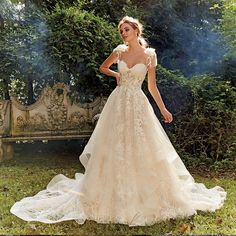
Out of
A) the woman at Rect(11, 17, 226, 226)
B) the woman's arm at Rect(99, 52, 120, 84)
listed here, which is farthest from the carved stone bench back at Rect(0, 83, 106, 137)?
the woman at Rect(11, 17, 226, 226)

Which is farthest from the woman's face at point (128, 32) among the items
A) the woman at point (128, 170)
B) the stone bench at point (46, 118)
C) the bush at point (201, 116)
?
the stone bench at point (46, 118)

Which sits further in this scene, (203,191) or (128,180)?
(203,191)

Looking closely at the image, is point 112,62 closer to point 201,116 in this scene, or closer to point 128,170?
point 128,170

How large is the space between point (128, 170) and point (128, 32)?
1.30 m

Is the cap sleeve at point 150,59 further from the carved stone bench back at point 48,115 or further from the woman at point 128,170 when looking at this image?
the carved stone bench back at point 48,115

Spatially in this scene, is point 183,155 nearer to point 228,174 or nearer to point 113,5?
point 228,174

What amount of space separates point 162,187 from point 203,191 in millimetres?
873

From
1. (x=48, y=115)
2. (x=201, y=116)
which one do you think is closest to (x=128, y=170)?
(x=201, y=116)

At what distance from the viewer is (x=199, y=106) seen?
585cm

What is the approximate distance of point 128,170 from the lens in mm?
3561

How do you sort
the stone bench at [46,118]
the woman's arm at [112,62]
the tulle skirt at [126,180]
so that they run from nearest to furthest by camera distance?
the tulle skirt at [126,180], the woman's arm at [112,62], the stone bench at [46,118]

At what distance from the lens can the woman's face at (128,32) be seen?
365 cm

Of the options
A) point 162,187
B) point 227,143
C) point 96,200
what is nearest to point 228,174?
point 227,143

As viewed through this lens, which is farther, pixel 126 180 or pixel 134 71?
pixel 134 71
